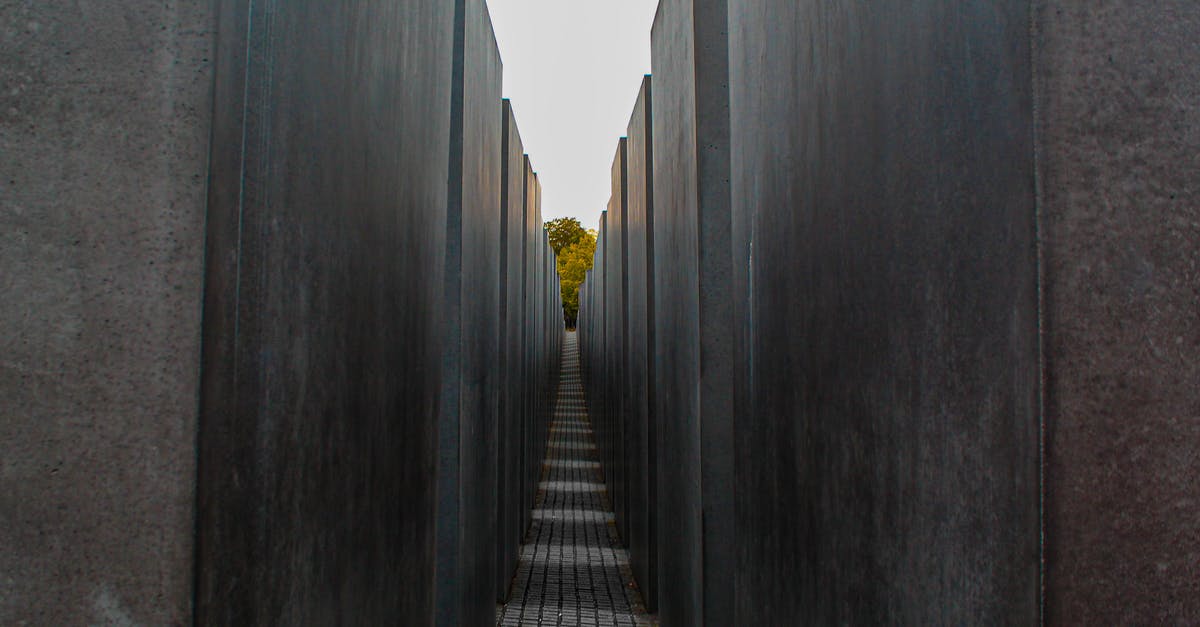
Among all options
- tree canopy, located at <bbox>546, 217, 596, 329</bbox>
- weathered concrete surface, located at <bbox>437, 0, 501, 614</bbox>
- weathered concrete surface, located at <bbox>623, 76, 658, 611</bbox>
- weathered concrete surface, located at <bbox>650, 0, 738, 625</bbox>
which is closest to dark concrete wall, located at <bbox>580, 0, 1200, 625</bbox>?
weathered concrete surface, located at <bbox>650, 0, 738, 625</bbox>

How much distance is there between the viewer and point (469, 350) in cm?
551

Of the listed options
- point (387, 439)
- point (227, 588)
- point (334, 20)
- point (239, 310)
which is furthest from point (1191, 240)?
point (387, 439)

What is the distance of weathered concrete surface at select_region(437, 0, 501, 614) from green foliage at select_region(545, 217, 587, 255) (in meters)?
81.7

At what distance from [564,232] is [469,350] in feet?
282

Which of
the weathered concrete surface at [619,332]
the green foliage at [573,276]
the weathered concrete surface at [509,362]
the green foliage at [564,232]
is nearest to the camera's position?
the weathered concrete surface at [509,362]

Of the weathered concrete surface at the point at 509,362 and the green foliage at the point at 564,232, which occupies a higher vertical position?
the green foliage at the point at 564,232

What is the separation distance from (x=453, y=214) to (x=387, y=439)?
1.95 metres

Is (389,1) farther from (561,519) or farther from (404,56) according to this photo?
(561,519)

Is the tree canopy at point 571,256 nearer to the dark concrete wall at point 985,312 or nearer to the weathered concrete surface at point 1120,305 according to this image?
the dark concrete wall at point 985,312

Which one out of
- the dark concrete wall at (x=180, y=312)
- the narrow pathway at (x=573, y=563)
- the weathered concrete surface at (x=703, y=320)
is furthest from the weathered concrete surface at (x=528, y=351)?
the dark concrete wall at (x=180, y=312)

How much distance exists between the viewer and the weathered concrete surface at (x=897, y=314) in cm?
171

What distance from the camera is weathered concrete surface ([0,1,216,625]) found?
69.0 inches

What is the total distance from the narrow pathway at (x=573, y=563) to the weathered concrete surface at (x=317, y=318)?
415 centimetres

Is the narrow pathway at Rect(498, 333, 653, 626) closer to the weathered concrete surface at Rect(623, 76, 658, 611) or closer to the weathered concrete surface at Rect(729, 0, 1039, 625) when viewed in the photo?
the weathered concrete surface at Rect(623, 76, 658, 611)
